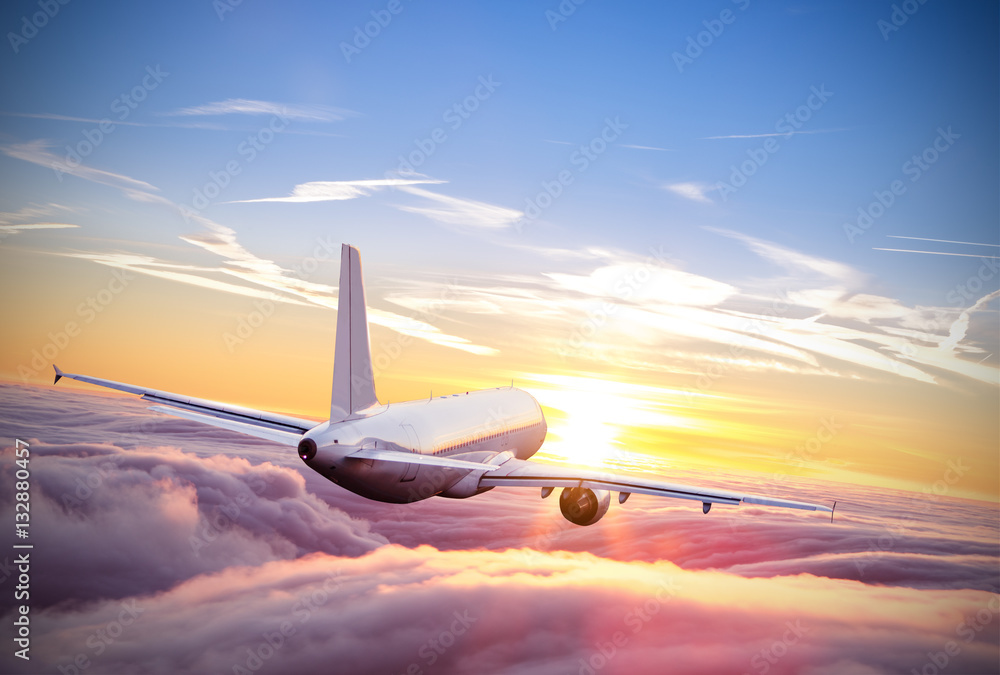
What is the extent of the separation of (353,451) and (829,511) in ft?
52.7

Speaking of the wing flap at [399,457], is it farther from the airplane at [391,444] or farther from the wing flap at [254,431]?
the wing flap at [254,431]

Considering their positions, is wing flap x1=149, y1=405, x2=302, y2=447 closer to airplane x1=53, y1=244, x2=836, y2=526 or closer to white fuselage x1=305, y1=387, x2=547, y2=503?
airplane x1=53, y1=244, x2=836, y2=526

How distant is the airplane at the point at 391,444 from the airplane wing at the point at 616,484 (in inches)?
1.5

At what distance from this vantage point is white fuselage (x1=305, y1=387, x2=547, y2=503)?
82.3ft

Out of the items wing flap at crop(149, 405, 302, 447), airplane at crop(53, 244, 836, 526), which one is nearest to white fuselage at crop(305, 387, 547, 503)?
airplane at crop(53, 244, 836, 526)

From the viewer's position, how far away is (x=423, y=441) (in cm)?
2981

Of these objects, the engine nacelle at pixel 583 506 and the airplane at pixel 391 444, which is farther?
the engine nacelle at pixel 583 506

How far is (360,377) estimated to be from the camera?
1125 inches

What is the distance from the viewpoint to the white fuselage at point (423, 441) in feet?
82.3


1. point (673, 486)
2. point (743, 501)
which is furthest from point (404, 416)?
point (743, 501)

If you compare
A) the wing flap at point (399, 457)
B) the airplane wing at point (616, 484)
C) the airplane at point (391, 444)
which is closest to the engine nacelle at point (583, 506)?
the airplane at point (391, 444)

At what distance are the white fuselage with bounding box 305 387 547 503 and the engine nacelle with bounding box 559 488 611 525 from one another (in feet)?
14.6

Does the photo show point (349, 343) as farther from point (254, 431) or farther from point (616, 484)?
point (616, 484)

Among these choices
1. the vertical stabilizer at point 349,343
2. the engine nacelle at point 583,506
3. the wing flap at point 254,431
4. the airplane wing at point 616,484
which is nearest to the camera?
the airplane wing at point 616,484
